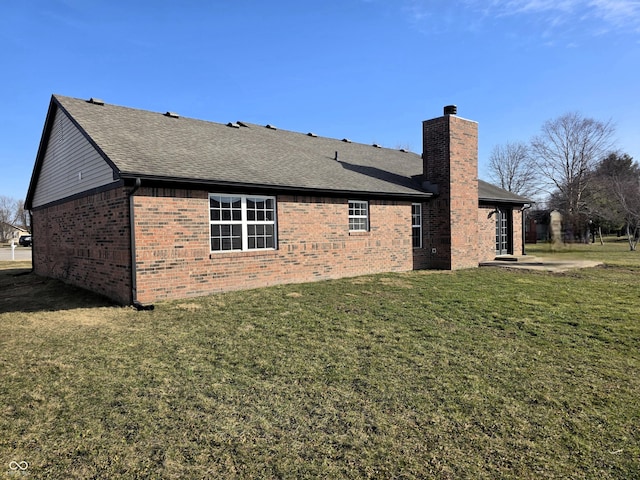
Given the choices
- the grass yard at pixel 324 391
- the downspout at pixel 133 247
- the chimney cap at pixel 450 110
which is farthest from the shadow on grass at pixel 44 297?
the chimney cap at pixel 450 110

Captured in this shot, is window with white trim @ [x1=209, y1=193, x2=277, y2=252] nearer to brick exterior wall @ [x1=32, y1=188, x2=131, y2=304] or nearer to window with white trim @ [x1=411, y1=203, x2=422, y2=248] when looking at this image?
brick exterior wall @ [x1=32, y1=188, x2=131, y2=304]

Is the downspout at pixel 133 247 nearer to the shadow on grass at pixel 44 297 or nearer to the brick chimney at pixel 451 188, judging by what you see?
the shadow on grass at pixel 44 297

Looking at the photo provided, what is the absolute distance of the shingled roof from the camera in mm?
9492

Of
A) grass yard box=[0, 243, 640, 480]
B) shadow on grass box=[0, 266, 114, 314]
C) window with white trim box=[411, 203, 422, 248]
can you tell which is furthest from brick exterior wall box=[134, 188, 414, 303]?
shadow on grass box=[0, 266, 114, 314]

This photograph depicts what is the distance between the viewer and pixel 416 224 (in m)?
15.3

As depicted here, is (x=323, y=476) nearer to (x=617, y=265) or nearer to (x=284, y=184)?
(x=284, y=184)

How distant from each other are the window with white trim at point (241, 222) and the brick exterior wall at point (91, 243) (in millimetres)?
2131

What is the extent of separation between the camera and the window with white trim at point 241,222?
10.0m

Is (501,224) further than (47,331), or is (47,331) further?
(501,224)

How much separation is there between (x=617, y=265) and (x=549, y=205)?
1241 inches

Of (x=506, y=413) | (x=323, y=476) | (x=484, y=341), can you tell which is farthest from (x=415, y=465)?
(x=484, y=341)

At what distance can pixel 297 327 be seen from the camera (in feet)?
22.7

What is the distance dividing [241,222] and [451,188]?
28.0 feet

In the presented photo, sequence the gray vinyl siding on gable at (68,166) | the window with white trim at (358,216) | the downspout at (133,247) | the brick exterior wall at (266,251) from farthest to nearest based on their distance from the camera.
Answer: the window with white trim at (358,216) → the gray vinyl siding on gable at (68,166) → the brick exterior wall at (266,251) → the downspout at (133,247)
